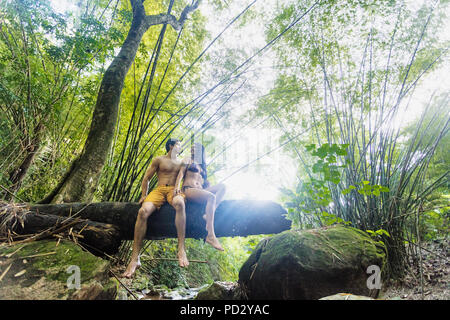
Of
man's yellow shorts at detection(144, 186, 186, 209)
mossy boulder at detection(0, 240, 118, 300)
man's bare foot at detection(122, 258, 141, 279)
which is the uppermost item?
man's yellow shorts at detection(144, 186, 186, 209)

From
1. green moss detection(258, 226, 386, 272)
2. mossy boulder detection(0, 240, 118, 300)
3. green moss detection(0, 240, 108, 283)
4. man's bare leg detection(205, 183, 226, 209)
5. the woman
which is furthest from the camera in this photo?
man's bare leg detection(205, 183, 226, 209)

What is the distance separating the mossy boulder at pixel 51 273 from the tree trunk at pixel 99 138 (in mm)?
→ 974

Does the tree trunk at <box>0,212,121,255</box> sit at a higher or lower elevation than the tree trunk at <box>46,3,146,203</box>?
lower

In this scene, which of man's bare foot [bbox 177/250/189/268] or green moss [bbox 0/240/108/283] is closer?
green moss [bbox 0/240/108/283]

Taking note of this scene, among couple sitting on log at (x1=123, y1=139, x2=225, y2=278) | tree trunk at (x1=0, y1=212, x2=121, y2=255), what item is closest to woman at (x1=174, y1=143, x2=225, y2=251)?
couple sitting on log at (x1=123, y1=139, x2=225, y2=278)

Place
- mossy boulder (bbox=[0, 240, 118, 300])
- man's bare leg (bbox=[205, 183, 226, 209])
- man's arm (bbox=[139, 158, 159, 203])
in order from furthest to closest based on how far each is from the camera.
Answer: man's arm (bbox=[139, 158, 159, 203])
man's bare leg (bbox=[205, 183, 226, 209])
mossy boulder (bbox=[0, 240, 118, 300])

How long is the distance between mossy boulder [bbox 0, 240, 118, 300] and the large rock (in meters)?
1.13

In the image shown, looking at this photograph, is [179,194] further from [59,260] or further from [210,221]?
[59,260]


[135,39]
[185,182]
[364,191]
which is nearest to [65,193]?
[185,182]

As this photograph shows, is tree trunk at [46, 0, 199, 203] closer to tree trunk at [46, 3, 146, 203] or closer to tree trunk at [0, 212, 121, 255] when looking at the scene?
tree trunk at [46, 3, 146, 203]

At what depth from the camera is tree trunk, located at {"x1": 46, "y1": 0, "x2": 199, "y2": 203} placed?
2.45m

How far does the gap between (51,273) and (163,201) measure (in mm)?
949

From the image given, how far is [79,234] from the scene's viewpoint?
5.77 ft

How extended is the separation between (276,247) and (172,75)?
3.60 metres
